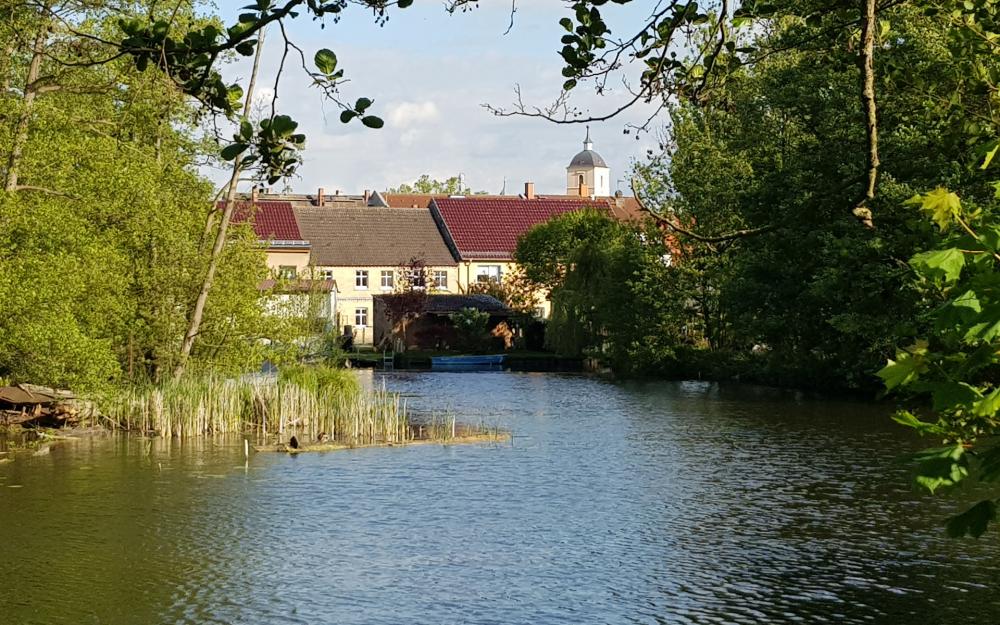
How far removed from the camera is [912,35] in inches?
1233

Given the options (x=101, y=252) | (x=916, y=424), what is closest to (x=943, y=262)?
(x=916, y=424)

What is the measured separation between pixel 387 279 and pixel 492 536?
65.2 meters

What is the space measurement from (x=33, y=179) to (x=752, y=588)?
733 inches

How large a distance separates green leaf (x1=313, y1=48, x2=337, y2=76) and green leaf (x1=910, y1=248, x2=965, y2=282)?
2324mm

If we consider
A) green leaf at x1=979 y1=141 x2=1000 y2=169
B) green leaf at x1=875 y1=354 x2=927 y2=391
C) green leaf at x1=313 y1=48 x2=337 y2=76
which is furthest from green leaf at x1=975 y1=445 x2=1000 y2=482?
green leaf at x1=313 y1=48 x2=337 y2=76

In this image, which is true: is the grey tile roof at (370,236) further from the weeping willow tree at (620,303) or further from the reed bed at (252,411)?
the reed bed at (252,411)

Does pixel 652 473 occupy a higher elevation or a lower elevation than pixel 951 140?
lower

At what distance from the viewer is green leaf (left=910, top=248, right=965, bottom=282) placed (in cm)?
413

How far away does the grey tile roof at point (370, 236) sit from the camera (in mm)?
82375

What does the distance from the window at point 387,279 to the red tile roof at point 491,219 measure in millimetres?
4869

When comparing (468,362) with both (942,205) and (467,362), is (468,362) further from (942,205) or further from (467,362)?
(942,205)

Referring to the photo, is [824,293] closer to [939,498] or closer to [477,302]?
[939,498]

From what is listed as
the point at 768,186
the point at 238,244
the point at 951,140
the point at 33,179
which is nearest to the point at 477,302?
the point at 768,186

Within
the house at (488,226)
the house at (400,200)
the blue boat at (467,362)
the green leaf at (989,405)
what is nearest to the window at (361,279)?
the house at (488,226)
